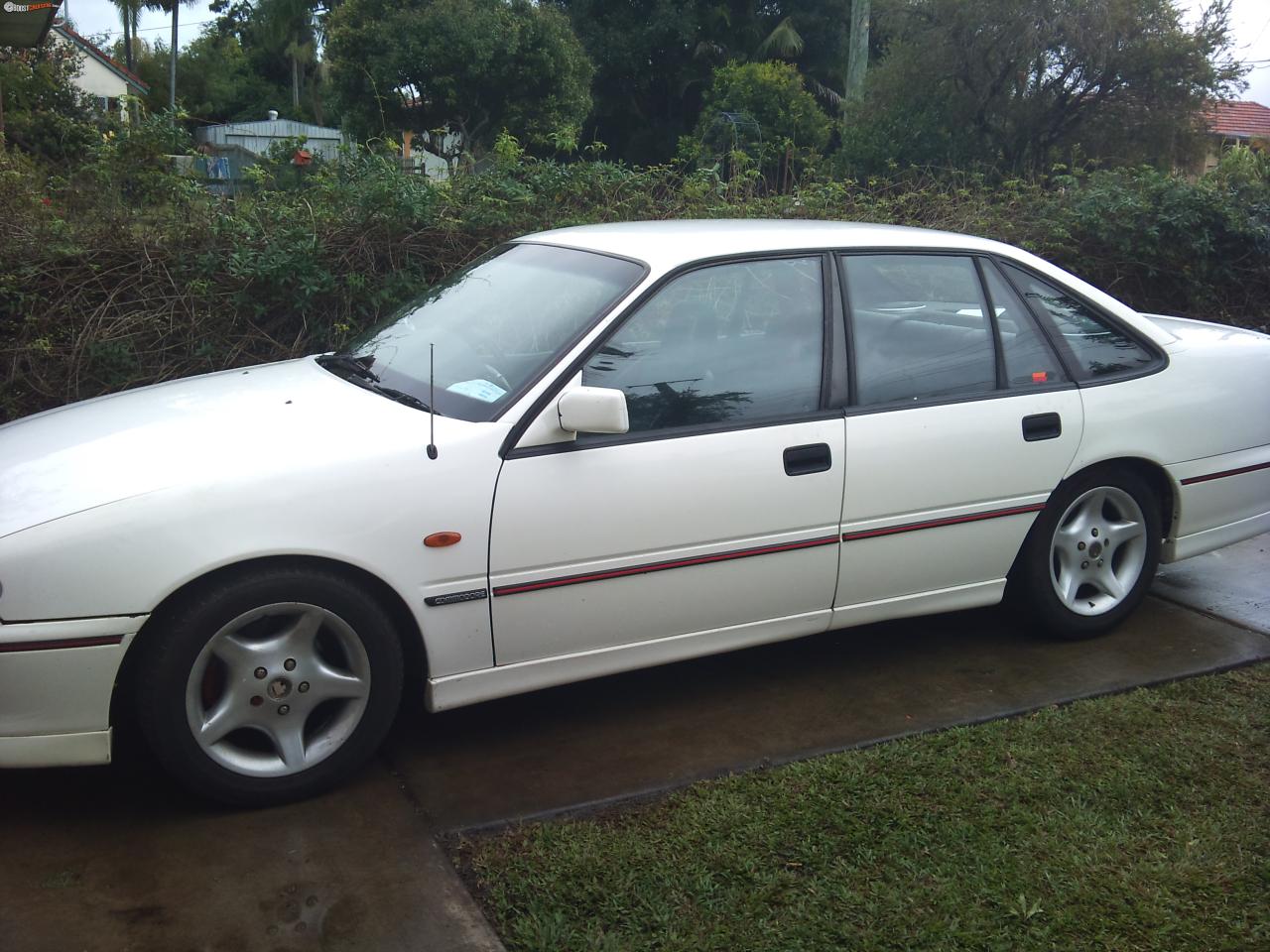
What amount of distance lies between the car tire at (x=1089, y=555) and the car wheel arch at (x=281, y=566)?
2.25 meters

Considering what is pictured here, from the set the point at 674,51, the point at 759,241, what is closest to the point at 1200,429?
the point at 759,241

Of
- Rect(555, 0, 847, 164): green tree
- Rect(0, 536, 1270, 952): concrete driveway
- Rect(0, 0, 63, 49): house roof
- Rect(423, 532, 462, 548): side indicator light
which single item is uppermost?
Rect(555, 0, 847, 164): green tree

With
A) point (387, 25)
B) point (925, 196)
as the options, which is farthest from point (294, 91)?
point (925, 196)

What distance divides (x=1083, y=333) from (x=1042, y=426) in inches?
19.3

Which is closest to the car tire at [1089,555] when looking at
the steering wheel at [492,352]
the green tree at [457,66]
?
the steering wheel at [492,352]

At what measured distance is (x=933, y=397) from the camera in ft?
13.0

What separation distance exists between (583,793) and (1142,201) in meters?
6.75

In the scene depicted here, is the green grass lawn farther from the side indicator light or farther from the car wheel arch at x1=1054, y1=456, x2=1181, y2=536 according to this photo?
the car wheel arch at x1=1054, y1=456, x2=1181, y2=536

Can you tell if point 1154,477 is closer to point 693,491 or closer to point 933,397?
point 933,397

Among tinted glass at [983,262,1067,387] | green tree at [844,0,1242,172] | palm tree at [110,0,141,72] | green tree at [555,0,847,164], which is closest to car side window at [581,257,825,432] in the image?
tinted glass at [983,262,1067,387]

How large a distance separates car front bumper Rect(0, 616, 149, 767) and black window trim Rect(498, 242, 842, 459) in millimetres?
1119

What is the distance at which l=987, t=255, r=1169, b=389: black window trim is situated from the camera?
4227 mm

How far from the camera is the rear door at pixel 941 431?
3826mm

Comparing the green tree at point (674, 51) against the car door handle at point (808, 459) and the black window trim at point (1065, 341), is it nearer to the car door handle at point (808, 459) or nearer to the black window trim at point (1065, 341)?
the black window trim at point (1065, 341)
